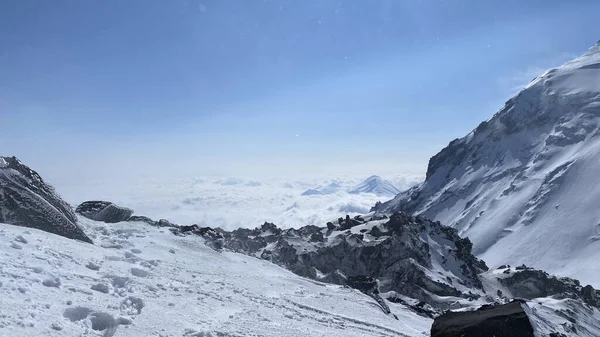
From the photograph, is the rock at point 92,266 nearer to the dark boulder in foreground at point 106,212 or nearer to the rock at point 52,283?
the rock at point 52,283

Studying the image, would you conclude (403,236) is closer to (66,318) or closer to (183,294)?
(183,294)

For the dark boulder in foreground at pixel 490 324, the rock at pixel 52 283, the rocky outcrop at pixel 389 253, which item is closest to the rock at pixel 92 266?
the rock at pixel 52 283

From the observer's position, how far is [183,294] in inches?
953

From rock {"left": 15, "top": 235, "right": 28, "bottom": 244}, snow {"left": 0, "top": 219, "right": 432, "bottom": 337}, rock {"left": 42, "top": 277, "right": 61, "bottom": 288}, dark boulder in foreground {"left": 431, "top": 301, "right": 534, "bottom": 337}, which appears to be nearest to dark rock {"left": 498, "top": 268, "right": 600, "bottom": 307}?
snow {"left": 0, "top": 219, "right": 432, "bottom": 337}

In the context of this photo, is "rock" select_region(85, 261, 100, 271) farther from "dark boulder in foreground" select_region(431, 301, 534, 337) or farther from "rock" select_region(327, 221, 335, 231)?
"rock" select_region(327, 221, 335, 231)

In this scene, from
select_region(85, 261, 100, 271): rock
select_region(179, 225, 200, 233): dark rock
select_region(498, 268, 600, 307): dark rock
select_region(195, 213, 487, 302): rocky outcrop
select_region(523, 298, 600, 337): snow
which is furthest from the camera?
select_region(498, 268, 600, 307): dark rock

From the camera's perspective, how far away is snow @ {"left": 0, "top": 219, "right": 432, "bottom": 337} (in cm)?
1722

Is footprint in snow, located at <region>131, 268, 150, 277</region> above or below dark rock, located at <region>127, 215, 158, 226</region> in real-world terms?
below

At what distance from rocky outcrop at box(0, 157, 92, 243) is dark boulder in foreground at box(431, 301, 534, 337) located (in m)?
24.5

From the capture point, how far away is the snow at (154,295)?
17.2 m

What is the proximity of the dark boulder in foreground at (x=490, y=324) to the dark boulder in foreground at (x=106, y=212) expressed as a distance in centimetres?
3500

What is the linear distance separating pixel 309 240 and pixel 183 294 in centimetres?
9631

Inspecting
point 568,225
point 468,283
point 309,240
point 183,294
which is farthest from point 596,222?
point 183,294

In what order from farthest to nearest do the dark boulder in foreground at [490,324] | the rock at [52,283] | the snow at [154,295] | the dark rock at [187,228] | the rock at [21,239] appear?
the dark rock at [187,228] → the rock at [21,239] → the rock at [52,283] → the snow at [154,295] → the dark boulder in foreground at [490,324]
